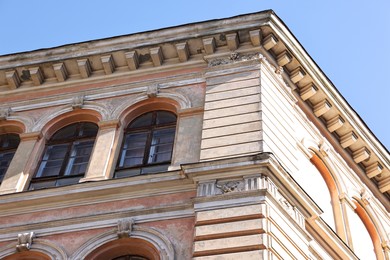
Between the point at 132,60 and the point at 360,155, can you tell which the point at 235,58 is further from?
the point at 360,155

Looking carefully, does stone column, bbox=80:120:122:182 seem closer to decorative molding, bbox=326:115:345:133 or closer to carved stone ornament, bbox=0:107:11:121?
carved stone ornament, bbox=0:107:11:121

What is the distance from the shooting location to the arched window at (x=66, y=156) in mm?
13833

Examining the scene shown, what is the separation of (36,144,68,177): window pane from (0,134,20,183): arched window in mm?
1080

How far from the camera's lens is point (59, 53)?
17219 mm

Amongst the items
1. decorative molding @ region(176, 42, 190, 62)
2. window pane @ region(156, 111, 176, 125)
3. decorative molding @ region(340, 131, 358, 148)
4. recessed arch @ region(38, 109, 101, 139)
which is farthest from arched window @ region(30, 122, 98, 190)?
decorative molding @ region(340, 131, 358, 148)

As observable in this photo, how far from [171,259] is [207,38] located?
23.7 ft

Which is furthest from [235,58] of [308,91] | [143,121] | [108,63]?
Answer: [108,63]

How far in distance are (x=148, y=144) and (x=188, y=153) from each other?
1490 millimetres

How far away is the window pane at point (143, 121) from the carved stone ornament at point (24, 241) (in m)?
4.13

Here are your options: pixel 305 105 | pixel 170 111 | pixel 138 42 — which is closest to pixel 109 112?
pixel 170 111

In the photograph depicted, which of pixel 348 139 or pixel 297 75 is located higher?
pixel 297 75

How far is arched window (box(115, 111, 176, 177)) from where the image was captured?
13508 mm

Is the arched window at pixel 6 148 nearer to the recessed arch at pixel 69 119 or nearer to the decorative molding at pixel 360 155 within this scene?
the recessed arch at pixel 69 119

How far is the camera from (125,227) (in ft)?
37.4
